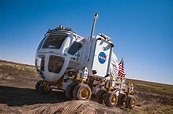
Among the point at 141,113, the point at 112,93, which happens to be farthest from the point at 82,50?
the point at 141,113

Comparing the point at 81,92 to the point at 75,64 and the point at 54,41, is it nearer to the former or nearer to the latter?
the point at 75,64

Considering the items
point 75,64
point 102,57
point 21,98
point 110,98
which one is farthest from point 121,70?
point 21,98

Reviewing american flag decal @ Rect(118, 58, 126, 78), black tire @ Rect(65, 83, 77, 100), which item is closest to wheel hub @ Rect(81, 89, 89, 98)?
black tire @ Rect(65, 83, 77, 100)

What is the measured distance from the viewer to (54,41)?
11164mm

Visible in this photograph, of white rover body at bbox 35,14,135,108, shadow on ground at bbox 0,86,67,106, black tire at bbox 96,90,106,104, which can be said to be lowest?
shadow on ground at bbox 0,86,67,106

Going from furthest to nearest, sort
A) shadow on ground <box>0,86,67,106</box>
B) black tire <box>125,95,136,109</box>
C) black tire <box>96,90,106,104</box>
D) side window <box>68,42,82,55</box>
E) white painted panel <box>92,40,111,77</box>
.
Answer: black tire <box>125,95,136,109</box>, black tire <box>96,90,106,104</box>, white painted panel <box>92,40,111,77</box>, side window <box>68,42,82,55</box>, shadow on ground <box>0,86,67,106</box>

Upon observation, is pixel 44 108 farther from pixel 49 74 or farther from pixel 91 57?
pixel 91 57

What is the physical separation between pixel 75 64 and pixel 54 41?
1.88 metres

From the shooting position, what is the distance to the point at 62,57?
1038 cm

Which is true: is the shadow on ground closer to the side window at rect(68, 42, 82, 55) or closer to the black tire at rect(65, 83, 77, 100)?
the black tire at rect(65, 83, 77, 100)

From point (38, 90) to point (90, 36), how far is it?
5.01 metres

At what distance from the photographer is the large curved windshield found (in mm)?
10758

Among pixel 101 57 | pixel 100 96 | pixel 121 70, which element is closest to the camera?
pixel 101 57

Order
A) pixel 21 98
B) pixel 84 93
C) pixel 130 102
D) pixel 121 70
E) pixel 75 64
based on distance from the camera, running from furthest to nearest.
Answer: pixel 121 70
pixel 130 102
pixel 75 64
pixel 84 93
pixel 21 98
